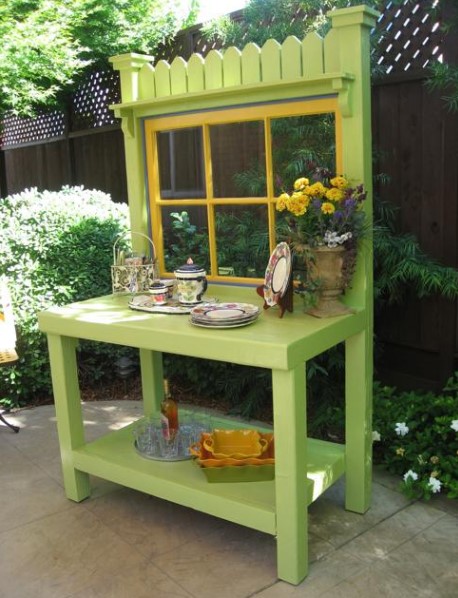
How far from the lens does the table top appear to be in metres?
2.24

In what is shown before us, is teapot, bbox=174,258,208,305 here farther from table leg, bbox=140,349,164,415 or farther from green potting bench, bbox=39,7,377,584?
table leg, bbox=140,349,164,415

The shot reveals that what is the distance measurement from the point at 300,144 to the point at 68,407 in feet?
5.22

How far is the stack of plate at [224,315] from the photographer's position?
2432mm

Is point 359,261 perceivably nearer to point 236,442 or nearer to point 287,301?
point 287,301

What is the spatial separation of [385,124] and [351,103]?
1.34 meters

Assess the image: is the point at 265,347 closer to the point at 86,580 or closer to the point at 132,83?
the point at 86,580

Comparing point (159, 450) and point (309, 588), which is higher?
point (159, 450)

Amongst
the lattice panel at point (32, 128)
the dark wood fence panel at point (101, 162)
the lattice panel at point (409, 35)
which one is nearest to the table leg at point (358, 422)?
the lattice panel at point (409, 35)

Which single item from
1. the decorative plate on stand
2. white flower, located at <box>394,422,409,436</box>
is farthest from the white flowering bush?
the decorative plate on stand

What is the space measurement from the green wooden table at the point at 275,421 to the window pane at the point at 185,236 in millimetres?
335

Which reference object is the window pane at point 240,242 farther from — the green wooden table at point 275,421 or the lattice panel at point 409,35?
the lattice panel at point 409,35

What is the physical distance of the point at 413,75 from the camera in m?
3.53

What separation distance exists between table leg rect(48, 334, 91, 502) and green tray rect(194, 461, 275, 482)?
678 millimetres

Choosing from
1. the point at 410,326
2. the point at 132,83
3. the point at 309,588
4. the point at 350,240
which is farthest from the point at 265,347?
the point at 410,326
